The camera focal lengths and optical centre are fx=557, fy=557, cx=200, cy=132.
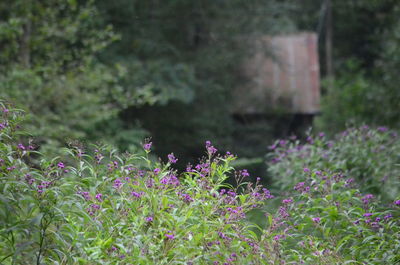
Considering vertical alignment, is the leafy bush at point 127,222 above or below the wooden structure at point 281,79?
above

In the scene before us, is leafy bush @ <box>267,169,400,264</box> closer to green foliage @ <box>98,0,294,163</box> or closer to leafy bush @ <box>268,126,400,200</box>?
leafy bush @ <box>268,126,400,200</box>

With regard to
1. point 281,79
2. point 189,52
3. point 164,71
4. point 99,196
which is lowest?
point 281,79

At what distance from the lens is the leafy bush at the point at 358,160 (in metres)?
6.10

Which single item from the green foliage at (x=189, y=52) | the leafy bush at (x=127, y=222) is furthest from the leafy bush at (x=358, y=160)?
the green foliage at (x=189, y=52)

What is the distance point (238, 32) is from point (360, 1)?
10.9 m

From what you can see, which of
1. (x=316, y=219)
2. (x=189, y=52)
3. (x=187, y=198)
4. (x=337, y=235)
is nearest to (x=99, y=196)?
(x=187, y=198)

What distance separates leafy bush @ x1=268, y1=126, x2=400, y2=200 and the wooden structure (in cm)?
706

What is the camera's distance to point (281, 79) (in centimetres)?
1555

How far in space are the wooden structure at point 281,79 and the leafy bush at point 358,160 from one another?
23.2 ft

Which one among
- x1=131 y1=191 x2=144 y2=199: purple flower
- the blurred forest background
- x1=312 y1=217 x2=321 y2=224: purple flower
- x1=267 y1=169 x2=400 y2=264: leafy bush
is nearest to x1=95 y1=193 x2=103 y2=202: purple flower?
x1=131 y1=191 x2=144 y2=199: purple flower

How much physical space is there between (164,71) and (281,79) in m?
4.78

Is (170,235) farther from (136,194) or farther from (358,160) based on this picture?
(358,160)

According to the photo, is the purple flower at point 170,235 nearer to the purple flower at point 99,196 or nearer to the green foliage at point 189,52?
the purple flower at point 99,196

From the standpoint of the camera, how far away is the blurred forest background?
29.9ft
